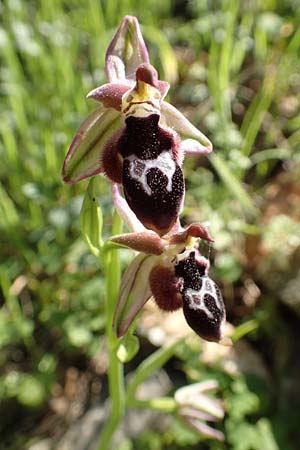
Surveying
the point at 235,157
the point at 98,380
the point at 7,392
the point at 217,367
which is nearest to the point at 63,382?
the point at 98,380

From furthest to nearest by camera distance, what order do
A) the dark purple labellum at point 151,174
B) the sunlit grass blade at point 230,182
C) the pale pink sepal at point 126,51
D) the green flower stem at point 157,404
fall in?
the sunlit grass blade at point 230,182, the green flower stem at point 157,404, the pale pink sepal at point 126,51, the dark purple labellum at point 151,174

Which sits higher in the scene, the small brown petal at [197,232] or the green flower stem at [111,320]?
the small brown petal at [197,232]

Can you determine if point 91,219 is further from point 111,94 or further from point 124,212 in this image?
point 111,94

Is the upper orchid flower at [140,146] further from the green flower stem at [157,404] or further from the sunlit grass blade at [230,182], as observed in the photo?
the sunlit grass blade at [230,182]

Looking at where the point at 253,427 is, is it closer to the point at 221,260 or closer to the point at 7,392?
the point at 221,260

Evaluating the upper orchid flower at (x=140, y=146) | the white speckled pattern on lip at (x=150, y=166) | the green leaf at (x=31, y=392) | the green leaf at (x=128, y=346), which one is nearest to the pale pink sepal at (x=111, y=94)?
the upper orchid flower at (x=140, y=146)

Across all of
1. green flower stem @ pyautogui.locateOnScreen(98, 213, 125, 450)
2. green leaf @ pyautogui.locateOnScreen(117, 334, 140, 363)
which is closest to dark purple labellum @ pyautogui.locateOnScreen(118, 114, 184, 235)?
green flower stem @ pyautogui.locateOnScreen(98, 213, 125, 450)
